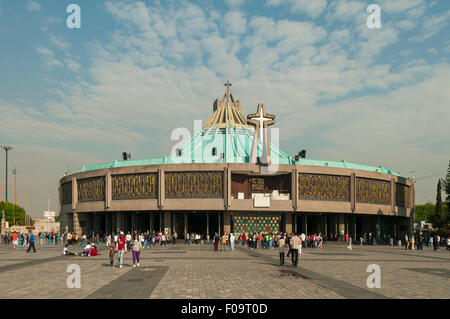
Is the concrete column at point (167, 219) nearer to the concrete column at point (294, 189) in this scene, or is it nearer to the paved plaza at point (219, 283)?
the concrete column at point (294, 189)

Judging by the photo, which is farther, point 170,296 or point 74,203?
point 74,203

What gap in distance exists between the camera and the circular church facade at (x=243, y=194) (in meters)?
56.6

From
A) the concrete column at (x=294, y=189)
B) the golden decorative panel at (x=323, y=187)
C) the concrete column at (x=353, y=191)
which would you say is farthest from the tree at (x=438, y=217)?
the concrete column at (x=294, y=189)

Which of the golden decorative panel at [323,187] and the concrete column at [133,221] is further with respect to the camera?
the concrete column at [133,221]

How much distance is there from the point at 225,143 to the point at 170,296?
60.8 meters

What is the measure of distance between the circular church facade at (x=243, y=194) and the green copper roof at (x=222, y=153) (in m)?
0.21

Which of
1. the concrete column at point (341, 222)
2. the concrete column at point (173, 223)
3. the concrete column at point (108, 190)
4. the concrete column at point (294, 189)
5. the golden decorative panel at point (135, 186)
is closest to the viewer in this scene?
the concrete column at point (294, 189)

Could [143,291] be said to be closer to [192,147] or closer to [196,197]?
[196,197]

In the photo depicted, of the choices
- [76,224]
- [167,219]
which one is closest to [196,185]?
[167,219]

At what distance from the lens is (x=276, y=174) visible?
5919 centimetres

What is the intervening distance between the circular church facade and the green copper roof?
8.4 inches

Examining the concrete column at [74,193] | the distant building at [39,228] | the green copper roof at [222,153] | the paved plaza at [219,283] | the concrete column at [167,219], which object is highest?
the green copper roof at [222,153]

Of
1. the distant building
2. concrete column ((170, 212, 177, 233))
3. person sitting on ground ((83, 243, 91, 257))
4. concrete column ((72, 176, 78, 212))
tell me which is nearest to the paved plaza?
person sitting on ground ((83, 243, 91, 257))

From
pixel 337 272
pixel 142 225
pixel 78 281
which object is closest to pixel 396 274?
pixel 337 272
